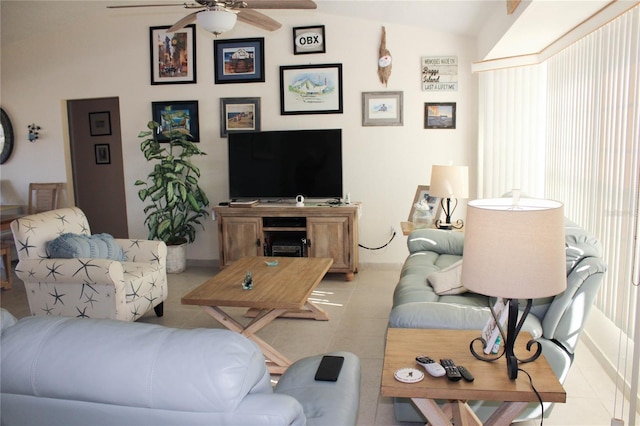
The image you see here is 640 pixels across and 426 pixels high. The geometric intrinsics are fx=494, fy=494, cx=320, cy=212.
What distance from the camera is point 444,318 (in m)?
2.23

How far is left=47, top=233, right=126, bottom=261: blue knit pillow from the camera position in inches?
138

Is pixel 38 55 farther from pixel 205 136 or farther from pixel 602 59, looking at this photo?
pixel 602 59

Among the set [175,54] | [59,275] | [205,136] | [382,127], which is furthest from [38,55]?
[382,127]

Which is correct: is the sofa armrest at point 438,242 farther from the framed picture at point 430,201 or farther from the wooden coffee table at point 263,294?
the wooden coffee table at point 263,294

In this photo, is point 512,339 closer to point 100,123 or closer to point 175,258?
point 175,258

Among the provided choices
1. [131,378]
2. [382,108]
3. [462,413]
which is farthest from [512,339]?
[382,108]

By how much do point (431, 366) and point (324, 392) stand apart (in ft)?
1.28

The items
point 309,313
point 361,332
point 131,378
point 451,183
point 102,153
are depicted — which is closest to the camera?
point 131,378

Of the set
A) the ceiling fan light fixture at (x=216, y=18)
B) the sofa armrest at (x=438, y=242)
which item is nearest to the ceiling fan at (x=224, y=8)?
the ceiling fan light fixture at (x=216, y=18)

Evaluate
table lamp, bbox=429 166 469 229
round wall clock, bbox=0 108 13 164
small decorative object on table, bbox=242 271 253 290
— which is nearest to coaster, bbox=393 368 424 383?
small decorative object on table, bbox=242 271 253 290

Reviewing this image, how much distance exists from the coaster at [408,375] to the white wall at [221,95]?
3.78 m

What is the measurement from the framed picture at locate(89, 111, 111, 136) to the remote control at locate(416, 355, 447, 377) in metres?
5.68

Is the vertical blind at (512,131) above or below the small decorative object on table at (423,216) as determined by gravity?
above

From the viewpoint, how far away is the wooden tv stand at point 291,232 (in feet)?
16.6
